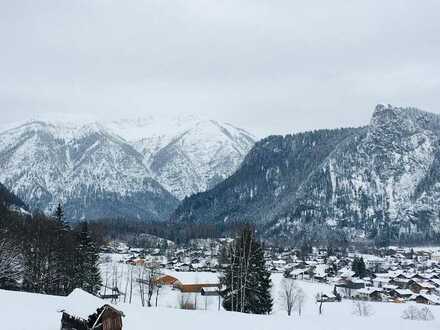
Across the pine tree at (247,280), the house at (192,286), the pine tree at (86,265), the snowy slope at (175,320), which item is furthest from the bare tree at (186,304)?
the snowy slope at (175,320)

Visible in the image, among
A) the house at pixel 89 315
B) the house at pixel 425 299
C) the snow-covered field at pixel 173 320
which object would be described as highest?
the house at pixel 89 315

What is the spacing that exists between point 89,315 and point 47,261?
34.9m

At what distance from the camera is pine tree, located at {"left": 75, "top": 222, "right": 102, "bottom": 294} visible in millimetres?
70812

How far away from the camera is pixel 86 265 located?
71688mm

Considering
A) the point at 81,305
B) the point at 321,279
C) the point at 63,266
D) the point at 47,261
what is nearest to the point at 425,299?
the point at 321,279

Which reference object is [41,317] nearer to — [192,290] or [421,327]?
[421,327]

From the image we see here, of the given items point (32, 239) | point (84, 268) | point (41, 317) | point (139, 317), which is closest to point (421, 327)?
point (139, 317)

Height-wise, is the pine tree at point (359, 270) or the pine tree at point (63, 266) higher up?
the pine tree at point (63, 266)

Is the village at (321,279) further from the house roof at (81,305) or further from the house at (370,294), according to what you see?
the house roof at (81,305)

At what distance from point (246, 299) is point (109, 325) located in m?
25.7

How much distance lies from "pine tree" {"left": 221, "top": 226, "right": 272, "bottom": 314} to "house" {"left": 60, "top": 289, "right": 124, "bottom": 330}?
2266cm

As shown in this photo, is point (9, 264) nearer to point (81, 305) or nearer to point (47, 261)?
point (47, 261)

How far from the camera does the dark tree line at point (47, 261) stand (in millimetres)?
68312

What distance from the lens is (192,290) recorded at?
371ft
